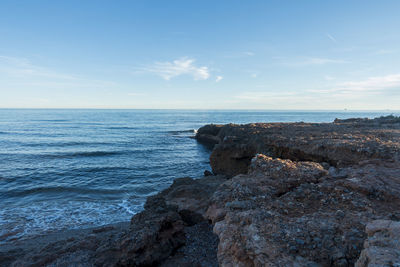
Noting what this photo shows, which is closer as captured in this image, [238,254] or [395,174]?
[238,254]

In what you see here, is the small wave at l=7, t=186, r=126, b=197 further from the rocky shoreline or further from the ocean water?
the rocky shoreline

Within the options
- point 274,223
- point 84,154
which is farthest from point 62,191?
point 274,223

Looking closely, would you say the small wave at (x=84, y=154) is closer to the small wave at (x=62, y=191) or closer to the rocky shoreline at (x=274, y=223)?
the small wave at (x=62, y=191)

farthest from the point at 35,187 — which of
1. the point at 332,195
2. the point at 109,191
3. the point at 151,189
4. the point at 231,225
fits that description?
the point at 332,195

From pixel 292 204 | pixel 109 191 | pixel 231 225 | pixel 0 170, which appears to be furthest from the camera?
pixel 0 170

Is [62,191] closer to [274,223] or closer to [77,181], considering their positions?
[77,181]

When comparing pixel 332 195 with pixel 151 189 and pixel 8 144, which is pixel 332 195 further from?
pixel 8 144

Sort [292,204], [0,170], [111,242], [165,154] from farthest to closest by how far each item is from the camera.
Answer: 1. [165,154]
2. [0,170]
3. [111,242]
4. [292,204]

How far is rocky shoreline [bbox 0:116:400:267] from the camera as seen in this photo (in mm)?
3846

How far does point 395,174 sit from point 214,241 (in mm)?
6106

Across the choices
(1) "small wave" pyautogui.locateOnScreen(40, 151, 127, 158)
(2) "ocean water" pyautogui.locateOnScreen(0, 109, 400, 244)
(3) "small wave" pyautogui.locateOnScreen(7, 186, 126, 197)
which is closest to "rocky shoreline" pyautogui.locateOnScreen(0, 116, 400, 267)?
(2) "ocean water" pyautogui.locateOnScreen(0, 109, 400, 244)

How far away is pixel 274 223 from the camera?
4.63 metres

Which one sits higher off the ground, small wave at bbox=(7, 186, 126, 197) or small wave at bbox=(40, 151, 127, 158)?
small wave at bbox=(40, 151, 127, 158)

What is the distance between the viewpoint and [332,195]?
5.60 meters
